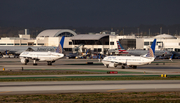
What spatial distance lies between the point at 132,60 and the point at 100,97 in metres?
40.8

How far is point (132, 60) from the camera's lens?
230 feet

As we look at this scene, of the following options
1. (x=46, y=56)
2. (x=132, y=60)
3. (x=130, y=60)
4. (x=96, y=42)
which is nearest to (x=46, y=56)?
(x=46, y=56)

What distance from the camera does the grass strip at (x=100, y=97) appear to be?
1130 inches

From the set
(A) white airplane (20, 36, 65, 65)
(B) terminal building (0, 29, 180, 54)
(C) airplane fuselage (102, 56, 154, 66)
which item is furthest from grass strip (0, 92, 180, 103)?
(B) terminal building (0, 29, 180, 54)

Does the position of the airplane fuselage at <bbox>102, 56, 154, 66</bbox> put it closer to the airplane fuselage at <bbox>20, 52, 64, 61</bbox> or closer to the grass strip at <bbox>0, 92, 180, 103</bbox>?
the airplane fuselage at <bbox>20, 52, 64, 61</bbox>

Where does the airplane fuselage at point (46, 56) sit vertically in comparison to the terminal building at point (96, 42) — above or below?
below

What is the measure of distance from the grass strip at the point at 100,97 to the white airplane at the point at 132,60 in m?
34.3

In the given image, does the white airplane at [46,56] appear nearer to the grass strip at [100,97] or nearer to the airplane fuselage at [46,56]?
the airplane fuselage at [46,56]

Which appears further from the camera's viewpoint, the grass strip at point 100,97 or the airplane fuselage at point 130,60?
the airplane fuselage at point 130,60

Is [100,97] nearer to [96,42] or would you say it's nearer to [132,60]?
[132,60]

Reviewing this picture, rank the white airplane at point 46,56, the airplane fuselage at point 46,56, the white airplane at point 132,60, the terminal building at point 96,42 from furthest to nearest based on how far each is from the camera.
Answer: the terminal building at point 96,42 → the white airplane at point 46,56 → the airplane fuselage at point 46,56 → the white airplane at point 132,60

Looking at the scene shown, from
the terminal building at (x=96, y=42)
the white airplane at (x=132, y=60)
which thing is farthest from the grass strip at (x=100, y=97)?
the terminal building at (x=96, y=42)

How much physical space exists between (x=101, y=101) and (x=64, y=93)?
239 inches

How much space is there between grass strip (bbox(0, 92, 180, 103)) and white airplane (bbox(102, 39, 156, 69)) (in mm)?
34279
